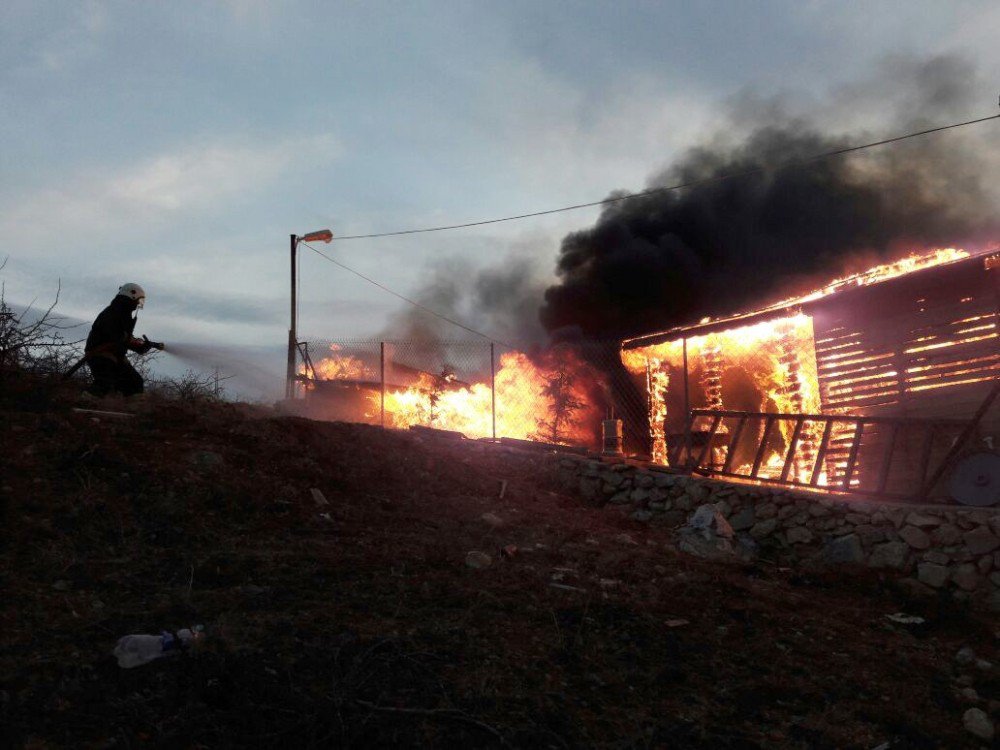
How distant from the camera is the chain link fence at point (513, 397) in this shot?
52.5 ft

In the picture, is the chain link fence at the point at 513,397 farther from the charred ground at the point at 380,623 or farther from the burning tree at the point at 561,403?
the charred ground at the point at 380,623

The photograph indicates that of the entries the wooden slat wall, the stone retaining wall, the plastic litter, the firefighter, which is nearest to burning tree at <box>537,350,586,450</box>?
the stone retaining wall

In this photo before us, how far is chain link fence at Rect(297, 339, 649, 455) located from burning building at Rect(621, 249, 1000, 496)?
156 centimetres

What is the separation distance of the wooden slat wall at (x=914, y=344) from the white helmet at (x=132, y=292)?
10548 mm

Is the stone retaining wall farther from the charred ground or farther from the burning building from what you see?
the burning building

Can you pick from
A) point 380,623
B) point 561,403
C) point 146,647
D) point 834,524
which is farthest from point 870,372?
point 146,647

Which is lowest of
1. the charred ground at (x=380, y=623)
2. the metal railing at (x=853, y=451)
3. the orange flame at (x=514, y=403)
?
the charred ground at (x=380, y=623)

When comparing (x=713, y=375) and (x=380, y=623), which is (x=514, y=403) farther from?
(x=380, y=623)

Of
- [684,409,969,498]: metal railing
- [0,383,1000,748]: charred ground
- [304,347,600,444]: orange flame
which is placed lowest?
[0,383,1000,748]: charred ground

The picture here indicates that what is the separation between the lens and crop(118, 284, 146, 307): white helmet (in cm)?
995

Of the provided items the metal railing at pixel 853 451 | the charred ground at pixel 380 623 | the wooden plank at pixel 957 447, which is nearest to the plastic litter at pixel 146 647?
the charred ground at pixel 380 623

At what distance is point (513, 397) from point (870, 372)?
25.1 ft

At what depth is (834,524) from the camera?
8547 mm

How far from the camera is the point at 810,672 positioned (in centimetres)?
515
